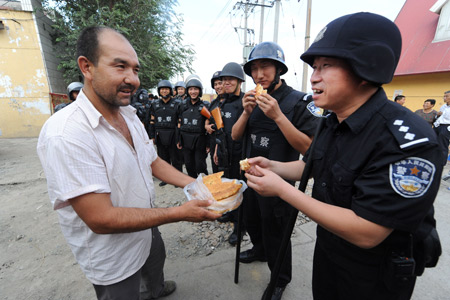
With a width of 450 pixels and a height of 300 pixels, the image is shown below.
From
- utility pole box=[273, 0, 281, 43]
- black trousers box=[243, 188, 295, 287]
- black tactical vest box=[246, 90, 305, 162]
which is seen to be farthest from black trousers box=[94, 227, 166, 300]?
utility pole box=[273, 0, 281, 43]

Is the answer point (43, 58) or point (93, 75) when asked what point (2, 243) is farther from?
point (43, 58)

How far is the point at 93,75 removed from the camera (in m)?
1.31

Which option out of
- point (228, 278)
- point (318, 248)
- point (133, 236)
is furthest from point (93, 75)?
point (228, 278)

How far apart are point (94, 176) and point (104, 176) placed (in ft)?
0.18

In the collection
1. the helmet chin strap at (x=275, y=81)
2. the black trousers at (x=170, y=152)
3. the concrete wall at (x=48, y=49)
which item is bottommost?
the black trousers at (x=170, y=152)

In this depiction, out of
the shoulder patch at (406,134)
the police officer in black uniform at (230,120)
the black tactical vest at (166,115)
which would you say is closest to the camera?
the shoulder patch at (406,134)

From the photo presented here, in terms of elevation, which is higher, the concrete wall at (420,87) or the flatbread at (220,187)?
the concrete wall at (420,87)

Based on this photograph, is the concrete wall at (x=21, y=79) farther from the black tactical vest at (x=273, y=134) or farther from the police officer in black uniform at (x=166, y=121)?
the black tactical vest at (x=273, y=134)

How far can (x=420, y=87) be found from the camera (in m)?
11.0

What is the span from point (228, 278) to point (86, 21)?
37.0 ft

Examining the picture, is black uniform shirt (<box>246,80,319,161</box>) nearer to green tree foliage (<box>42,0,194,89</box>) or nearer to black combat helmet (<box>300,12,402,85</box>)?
black combat helmet (<box>300,12,402,85</box>)

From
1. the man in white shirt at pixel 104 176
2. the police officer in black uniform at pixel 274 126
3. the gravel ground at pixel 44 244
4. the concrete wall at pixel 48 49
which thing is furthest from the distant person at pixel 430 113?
the concrete wall at pixel 48 49

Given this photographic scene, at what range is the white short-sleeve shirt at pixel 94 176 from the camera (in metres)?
1.12

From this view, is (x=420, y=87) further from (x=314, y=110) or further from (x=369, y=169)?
(x=369, y=169)
